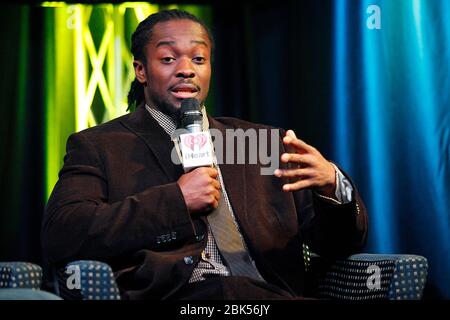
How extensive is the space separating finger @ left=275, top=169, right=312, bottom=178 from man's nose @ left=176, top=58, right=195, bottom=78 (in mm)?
609

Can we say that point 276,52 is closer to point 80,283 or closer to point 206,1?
point 206,1

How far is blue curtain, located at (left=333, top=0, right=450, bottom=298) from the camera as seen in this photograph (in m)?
3.38

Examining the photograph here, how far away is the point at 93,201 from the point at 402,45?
64.1 inches

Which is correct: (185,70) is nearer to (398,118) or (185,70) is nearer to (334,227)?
(334,227)

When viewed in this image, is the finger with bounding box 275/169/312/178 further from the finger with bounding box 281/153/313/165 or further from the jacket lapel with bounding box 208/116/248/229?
the jacket lapel with bounding box 208/116/248/229

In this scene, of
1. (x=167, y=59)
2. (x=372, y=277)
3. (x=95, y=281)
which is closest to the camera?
(x=95, y=281)

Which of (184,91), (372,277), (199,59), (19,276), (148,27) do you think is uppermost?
(148,27)

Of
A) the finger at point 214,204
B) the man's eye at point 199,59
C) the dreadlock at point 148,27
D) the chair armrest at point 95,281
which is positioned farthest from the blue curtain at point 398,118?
the chair armrest at point 95,281

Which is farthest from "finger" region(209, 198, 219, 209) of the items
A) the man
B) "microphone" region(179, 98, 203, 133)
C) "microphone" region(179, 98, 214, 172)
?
"microphone" region(179, 98, 203, 133)

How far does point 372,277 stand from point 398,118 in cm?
109

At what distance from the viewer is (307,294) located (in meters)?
2.82

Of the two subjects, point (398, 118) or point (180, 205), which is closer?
point (180, 205)

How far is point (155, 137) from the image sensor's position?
2.81 meters

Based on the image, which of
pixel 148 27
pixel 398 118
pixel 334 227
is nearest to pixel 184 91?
pixel 148 27
